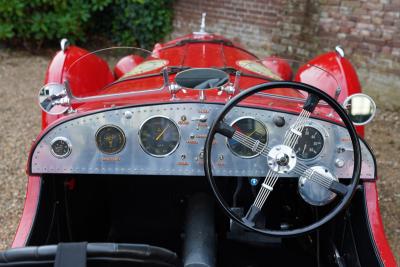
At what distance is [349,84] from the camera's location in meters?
3.38

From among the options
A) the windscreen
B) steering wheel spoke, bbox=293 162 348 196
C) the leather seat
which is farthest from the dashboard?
the leather seat

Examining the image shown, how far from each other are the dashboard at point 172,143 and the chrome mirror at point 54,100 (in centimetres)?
22

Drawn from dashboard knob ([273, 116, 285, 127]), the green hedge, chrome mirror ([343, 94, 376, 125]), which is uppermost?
dashboard knob ([273, 116, 285, 127])

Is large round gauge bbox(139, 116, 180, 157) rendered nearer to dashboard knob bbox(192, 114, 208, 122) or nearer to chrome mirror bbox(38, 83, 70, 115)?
dashboard knob bbox(192, 114, 208, 122)

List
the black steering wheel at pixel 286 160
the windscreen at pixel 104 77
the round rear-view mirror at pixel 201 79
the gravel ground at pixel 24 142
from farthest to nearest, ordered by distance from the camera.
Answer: the gravel ground at pixel 24 142 < the windscreen at pixel 104 77 < the round rear-view mirror at pixel 201 79 < the black steering wheel at pixel 286 160

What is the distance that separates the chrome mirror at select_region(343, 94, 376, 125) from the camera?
261cm

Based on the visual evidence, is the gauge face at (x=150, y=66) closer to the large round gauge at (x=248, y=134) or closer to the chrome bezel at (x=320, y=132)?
the large round gauge at (x=248, y=134)

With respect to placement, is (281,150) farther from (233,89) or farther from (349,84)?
(349,84)

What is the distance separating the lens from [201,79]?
2469 mm

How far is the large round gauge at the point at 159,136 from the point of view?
7.73 ft

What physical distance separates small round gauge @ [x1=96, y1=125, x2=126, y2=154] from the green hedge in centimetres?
559

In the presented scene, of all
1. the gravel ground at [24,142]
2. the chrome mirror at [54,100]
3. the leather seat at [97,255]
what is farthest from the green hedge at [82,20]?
the leather seat at [97,255]

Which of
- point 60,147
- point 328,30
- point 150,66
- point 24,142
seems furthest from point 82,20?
point 60,147

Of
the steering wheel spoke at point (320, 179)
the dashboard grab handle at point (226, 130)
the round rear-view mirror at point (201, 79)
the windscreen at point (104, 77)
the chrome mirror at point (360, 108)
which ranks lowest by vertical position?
the windscreen at point (104, 77)
